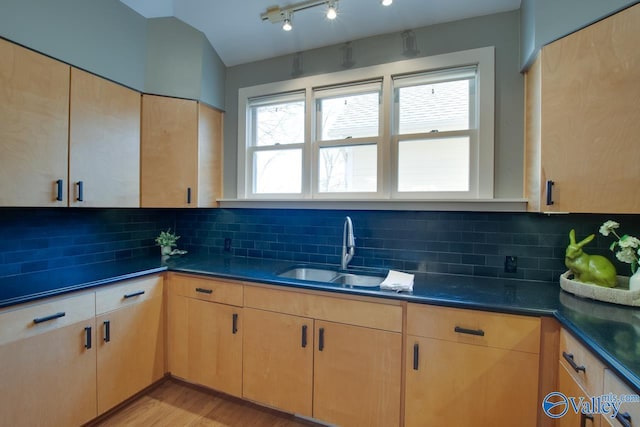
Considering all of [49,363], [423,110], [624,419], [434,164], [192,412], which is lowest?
[192,412]

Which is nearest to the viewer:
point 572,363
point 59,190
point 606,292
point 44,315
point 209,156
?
point 572,363

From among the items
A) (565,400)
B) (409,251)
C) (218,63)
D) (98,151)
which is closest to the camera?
(565,400)

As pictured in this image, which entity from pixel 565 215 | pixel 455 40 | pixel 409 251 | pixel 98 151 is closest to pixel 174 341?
pixel 98 151

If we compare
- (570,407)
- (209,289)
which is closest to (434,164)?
(570,407)

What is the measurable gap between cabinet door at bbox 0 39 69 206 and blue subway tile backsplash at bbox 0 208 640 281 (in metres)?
0.38

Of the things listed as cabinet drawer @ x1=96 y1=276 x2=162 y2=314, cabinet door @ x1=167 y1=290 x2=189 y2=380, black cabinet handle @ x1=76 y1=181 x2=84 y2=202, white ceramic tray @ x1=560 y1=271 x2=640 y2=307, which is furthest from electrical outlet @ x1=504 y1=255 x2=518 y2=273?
black cabinet handle @ x1=76 y1=181 x2=84 y2=202

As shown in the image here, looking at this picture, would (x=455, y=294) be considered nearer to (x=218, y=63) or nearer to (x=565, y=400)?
(x=565, y=400)

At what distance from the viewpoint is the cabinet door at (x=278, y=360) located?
167 centimetres

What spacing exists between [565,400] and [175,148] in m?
2.80

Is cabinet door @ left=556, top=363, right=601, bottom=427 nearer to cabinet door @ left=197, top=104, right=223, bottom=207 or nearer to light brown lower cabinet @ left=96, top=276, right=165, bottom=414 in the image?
light brown lower cabinet @ left=96, top=276, right=165, bottom=414

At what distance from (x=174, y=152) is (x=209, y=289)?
1157 mm

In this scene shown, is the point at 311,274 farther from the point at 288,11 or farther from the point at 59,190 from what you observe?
the point at 288,11

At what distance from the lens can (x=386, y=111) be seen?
205 centimetres

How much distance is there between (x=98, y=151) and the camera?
1.88 meters
